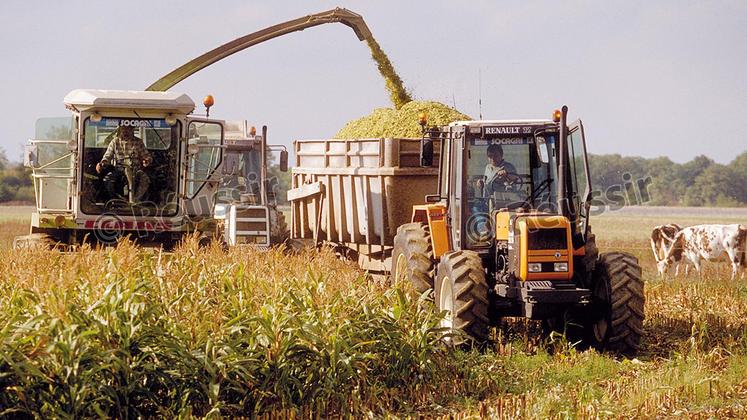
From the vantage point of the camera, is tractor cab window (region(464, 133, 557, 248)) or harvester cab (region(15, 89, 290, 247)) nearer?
tractor cab window (region(464, 133, 557, 248))

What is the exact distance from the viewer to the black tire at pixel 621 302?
886 cm

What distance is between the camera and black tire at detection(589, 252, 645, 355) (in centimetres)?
886

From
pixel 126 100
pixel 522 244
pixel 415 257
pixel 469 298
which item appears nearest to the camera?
pixel 469 298

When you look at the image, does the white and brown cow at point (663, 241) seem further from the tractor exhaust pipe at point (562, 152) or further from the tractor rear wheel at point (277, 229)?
the tractor exhaust pipe at point (562, 152)

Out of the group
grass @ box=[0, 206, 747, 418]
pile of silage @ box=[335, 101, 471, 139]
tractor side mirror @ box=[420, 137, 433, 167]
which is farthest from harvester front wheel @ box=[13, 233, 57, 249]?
tractor side mirror @ box=[420, 137, 433, 167]

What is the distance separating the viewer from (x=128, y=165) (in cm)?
1179

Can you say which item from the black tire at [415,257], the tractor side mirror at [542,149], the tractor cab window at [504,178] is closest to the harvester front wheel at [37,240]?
the black tire at [415,257]

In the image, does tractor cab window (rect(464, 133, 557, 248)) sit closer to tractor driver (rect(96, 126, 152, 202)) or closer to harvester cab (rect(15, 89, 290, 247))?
harvester cab (rect(15, 89, 290, 247))

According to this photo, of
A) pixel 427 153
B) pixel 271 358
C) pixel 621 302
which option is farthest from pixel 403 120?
pixel 271 358

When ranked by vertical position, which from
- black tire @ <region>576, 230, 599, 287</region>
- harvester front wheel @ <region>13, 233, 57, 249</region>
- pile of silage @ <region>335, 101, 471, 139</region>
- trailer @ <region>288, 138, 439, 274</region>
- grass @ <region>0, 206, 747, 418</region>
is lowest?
grass @ <region>0, 206, 747, 418</region>

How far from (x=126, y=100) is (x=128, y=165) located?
76 cm

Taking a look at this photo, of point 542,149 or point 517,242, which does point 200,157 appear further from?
point 517,242

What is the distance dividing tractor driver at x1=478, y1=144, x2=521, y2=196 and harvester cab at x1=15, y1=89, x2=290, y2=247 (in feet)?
12.1

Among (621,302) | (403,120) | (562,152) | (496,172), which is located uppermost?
A: (403,120)
